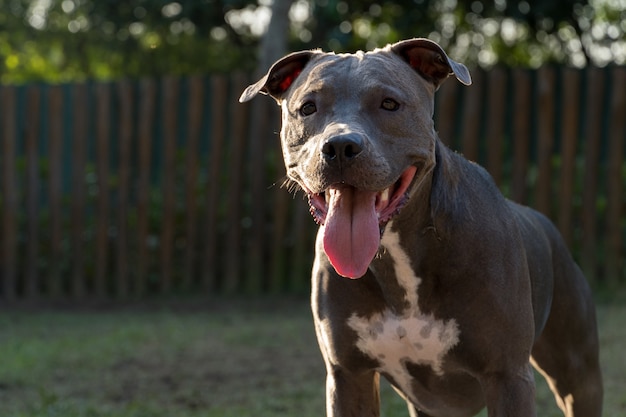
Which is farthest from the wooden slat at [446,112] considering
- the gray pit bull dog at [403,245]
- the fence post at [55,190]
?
the gray pit bull dog at [403,245]

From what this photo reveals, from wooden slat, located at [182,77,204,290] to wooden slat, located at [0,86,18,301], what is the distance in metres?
1.89

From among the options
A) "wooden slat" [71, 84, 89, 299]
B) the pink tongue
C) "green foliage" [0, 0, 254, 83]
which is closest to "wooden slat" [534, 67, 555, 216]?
"green foliage" [0, 0, 254, 83]

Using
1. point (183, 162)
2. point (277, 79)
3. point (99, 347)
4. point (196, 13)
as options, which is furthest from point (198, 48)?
point (277, 79)

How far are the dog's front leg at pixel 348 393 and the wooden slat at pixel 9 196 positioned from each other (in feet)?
25.1

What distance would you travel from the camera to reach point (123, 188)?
11.3 meters

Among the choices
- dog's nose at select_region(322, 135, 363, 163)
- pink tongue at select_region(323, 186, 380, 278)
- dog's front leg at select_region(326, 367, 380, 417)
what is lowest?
dog's front leg at select_region(326, 367, 380, 417)

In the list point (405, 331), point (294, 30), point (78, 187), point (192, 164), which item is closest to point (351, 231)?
point (405, 331)

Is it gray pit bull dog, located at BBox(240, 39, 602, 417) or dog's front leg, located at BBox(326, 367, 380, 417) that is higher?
→ gray pit bull dog, located at BBox(240, 39, 602, 417)

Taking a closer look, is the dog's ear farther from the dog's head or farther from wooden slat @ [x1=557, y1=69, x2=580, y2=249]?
wooden slat @ [x1=557, y1=69, x2=580, y2=249]

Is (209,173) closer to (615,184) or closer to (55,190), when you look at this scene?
(55,190)

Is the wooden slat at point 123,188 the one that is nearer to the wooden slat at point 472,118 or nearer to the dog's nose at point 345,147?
the wooden slat at point 472,118

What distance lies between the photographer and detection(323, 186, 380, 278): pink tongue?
4.01m

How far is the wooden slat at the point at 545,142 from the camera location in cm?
1049

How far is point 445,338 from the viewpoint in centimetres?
435
